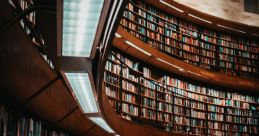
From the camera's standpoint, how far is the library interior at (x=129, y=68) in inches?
61.7

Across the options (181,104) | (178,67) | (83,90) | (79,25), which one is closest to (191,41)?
(178,67)

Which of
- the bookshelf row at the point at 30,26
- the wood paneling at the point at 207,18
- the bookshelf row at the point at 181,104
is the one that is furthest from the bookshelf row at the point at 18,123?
the wood paneling at the point at 207,18

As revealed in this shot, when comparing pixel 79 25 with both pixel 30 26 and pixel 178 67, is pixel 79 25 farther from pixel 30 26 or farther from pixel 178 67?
pixel 178 67

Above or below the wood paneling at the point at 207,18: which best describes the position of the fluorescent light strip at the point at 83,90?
below

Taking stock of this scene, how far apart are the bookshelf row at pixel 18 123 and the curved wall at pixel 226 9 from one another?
633 centimetres

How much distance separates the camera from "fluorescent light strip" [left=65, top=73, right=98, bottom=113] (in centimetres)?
187

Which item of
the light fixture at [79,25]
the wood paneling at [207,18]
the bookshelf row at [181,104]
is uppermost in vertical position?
the wood paneling at [207,18]

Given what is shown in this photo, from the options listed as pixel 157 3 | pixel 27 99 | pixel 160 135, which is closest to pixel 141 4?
pixel 157 3

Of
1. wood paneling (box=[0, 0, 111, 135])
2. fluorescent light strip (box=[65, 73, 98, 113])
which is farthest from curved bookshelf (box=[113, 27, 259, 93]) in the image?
fluorescent light strip (box=[65, 73, 98, 113])

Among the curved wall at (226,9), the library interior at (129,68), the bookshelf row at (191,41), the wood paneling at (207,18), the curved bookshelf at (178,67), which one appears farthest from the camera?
the curved wall at (226,9)

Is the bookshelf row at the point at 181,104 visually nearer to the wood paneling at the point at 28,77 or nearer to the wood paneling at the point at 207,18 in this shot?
the wood paneling at the point at 207,18

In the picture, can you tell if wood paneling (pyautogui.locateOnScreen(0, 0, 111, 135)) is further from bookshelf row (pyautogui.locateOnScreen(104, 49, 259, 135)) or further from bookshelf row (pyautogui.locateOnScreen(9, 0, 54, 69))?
bookshelf row (pyautogui.locateOnScreen(104, 49, 259, 135))

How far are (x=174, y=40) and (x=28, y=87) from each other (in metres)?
6.08

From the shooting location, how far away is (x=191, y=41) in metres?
8.73
